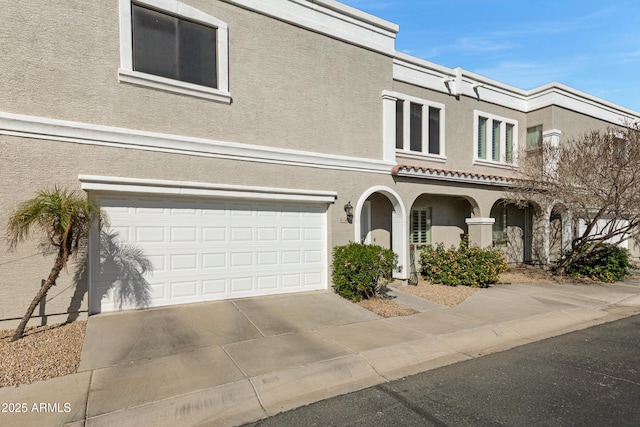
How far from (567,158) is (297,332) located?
10310mm

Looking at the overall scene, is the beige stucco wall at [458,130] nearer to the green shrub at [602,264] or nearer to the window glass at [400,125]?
the window glass at [400,125]

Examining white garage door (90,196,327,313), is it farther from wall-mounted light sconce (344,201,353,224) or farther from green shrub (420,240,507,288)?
green shrub (420,240,507,288)

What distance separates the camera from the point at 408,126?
11.2 metres

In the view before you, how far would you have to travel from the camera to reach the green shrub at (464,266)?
10438 millimetres

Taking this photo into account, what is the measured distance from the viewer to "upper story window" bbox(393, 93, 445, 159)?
11102 millimetres

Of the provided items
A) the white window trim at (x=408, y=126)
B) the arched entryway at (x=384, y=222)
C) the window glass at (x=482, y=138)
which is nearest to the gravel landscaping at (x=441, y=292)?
the arched entryway at (x=384, y=222)

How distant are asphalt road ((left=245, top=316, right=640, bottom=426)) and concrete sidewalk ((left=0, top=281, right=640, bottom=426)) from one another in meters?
0.32

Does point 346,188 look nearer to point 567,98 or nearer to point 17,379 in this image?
point 17,379

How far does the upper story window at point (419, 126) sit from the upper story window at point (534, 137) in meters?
4.72

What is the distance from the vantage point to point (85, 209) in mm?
5719

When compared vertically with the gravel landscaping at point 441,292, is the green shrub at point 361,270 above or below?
above

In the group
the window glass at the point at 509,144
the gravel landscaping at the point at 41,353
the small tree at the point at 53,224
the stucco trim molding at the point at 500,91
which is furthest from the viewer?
the window glass at the point at 509,144

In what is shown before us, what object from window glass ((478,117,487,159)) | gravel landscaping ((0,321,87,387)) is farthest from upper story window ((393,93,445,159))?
gravel landscaping ((0,321,87,387))

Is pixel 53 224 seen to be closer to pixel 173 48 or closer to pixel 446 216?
pixel 173 48
